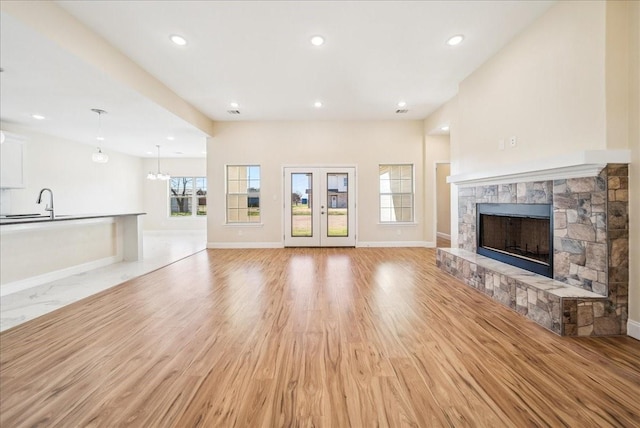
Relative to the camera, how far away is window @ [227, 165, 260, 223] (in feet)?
23.4

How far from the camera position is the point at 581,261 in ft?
8.09

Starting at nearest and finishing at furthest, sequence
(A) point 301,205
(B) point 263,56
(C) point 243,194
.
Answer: (B) point 263,56, (A) point 301,205, (C) point 243,194

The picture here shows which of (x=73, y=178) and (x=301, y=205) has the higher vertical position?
(x=73, y=178)

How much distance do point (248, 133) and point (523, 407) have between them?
22.9ft

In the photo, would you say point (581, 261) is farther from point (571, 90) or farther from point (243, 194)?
point (243, 194)

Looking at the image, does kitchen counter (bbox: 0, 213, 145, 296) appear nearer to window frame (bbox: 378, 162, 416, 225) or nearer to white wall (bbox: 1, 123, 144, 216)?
white wall (bbox: 1, 123, 144, 216)

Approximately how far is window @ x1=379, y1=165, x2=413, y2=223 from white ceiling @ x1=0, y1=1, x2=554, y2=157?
5.28ft

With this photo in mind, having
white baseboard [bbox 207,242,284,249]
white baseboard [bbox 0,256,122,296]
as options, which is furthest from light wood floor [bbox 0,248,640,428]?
white baseboard [bbox 207,242,284,249]

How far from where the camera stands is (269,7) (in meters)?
2.90

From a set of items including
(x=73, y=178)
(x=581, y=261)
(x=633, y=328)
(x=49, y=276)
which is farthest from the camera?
(x=73, y=178)

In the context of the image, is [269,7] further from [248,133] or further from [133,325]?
[248,133]

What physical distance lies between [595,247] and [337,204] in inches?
200

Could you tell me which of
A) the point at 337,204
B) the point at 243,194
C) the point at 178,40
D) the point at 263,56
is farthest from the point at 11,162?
the point at 337,204

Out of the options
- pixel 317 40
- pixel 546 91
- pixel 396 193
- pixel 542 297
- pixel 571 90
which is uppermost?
pixel 317 40
